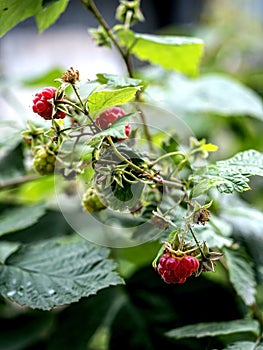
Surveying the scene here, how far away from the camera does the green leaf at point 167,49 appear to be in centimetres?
55

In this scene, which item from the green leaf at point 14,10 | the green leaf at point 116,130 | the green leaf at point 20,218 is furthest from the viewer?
the green leaf at point 20,218

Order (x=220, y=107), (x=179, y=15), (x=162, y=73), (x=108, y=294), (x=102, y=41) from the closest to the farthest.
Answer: (x=102, y=41) < (x=108, y=294) < (x=220, y=107) < (x=162, y=73) < (x=179, y=15)

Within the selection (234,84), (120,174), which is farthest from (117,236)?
(234,84)

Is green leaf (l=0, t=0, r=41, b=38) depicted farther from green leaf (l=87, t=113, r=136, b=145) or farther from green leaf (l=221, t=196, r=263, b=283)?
green leaf (l=221, t=196, r=263, b=283)

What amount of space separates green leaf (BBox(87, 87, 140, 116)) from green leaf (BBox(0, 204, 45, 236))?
22cm

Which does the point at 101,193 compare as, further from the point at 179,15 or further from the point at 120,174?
the point at 179,15

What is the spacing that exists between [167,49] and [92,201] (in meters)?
0.27

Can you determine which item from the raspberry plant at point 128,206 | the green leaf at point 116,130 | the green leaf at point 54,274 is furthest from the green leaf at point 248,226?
the green leaf at point 116,130

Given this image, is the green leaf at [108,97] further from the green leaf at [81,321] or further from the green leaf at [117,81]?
the green leaf at [81,321]

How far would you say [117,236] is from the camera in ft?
1.94

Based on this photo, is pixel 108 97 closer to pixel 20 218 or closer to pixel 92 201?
pixel 92 201

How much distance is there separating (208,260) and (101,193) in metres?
0.09

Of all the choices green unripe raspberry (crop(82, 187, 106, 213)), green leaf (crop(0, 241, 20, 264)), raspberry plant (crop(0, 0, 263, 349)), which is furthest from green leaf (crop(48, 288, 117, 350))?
green unripe raspberry (crop(82, 187, 106, 213))

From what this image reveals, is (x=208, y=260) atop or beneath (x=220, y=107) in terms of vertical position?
atop
